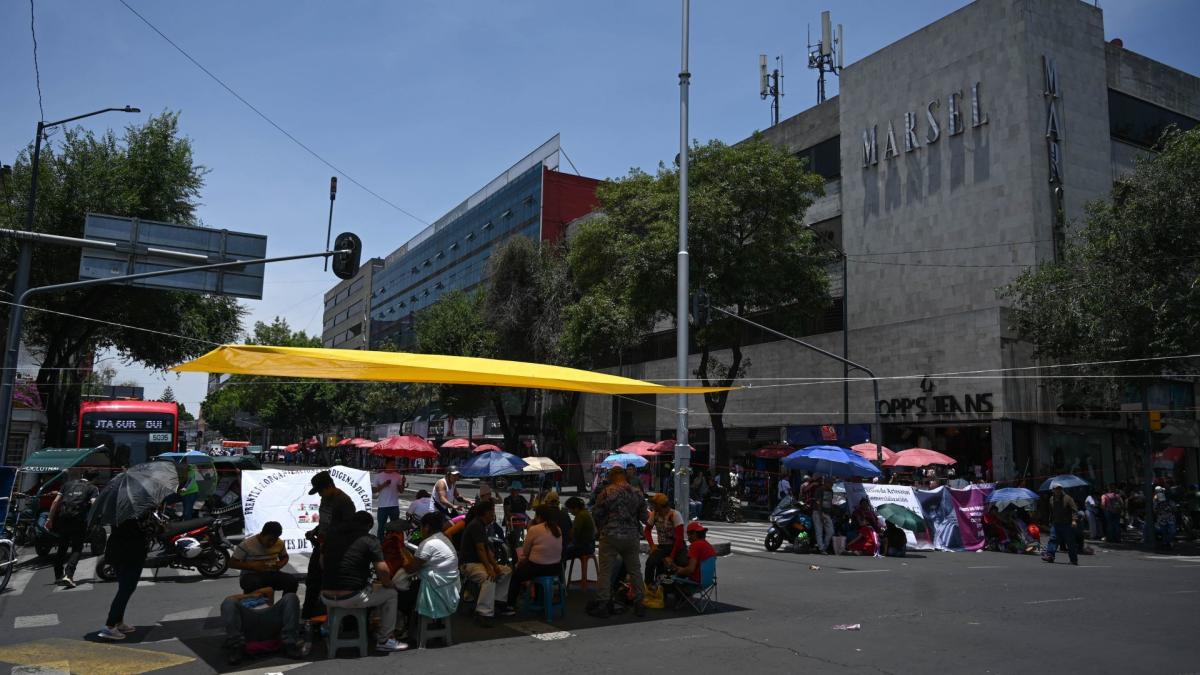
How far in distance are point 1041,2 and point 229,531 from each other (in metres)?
31.9

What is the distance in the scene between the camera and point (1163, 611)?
10.9m

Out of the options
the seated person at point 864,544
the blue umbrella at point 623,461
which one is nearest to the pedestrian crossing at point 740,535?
the seated person at point 864,544

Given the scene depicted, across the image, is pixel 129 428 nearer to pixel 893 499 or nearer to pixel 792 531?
pixel 792 531

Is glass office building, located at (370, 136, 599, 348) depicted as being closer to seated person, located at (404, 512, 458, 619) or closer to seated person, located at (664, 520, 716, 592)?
seated person, located at (664, 520, 716, 592)

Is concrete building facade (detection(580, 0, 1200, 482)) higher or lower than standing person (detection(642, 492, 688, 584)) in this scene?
higher

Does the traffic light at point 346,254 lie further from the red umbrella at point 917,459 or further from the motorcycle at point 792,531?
the red umbrella at point 917,459

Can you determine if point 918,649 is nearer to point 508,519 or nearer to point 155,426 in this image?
point 508,519

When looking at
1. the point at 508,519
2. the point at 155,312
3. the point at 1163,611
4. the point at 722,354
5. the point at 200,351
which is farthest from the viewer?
the point at 722,354

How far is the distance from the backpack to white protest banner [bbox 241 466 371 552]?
2255 millimetres

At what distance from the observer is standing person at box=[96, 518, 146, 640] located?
8.50 metres

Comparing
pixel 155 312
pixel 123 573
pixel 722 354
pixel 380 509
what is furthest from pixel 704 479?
pixel 123 573

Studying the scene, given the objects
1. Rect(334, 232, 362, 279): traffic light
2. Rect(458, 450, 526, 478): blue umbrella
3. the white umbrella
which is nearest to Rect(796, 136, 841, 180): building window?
the white umbrella

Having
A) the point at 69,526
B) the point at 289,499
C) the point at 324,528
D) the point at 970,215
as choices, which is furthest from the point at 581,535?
the point at 970,215

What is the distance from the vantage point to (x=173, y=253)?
17.0 m
